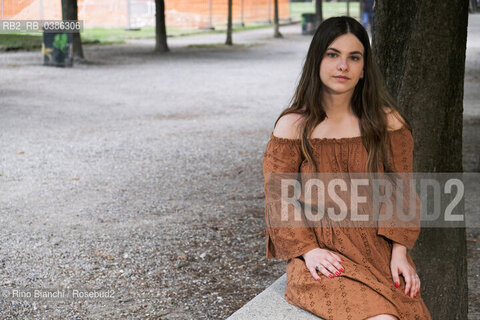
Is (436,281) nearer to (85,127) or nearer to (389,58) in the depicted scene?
(389,58)

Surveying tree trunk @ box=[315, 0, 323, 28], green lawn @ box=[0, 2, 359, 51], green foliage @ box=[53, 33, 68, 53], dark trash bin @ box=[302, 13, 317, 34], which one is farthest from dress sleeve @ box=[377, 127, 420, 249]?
dark trash bin @ box=[302, 13, 317, 34]

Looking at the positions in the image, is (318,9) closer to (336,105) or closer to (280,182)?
(336,105)

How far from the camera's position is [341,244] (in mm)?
2709

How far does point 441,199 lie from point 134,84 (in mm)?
12849

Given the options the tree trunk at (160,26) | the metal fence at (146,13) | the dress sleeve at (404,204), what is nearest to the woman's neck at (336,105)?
the dress sleeve at (404,204)

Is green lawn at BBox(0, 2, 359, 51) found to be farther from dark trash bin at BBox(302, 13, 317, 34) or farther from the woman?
the woman

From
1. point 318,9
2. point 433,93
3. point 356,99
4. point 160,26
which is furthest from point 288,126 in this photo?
point 318,9

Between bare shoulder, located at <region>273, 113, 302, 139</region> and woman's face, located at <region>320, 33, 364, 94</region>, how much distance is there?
7.5 inches

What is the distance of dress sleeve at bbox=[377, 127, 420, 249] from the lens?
2752 millimetres

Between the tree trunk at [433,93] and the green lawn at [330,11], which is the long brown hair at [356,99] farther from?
the green lawn at [330,11]

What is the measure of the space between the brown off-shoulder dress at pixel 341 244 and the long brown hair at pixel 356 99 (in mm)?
41

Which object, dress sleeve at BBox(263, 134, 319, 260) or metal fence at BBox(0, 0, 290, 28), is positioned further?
metal fence at BBox(0, 0, 290, 28)

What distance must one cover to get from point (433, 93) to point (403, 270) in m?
1.16

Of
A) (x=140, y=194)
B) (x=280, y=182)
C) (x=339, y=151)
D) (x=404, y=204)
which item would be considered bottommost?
(x=140, y=194)
